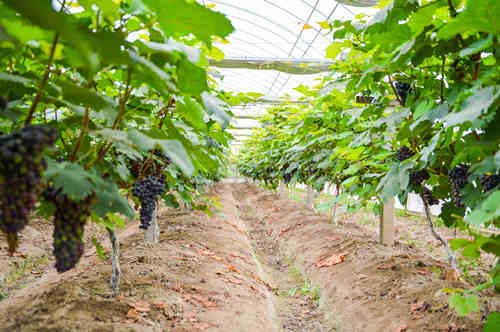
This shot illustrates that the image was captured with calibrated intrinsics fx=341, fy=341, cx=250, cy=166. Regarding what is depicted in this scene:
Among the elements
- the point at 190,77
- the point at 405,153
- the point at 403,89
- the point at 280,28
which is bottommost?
the point at 405,153

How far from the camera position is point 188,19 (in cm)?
92

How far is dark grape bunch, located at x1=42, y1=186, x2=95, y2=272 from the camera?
0.88m

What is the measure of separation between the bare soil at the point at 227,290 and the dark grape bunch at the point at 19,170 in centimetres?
153

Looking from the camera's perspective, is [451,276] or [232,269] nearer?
[451,276]

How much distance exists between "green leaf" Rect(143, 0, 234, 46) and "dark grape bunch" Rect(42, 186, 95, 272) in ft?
1.70

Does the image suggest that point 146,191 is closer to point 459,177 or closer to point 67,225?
point 67,225

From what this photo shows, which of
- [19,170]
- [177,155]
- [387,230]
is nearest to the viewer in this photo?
[19,170]

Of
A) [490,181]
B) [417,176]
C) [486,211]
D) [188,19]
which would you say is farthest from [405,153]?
[188,19]

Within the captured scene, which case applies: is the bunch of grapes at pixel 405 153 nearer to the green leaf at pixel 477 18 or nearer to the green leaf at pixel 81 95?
the green leaf at pixel 477 18

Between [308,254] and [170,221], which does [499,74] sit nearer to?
[308,254]

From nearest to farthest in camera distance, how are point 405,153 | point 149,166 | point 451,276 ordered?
point 149,166, point 405,153, point 451,276

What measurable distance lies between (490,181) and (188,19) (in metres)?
1.27

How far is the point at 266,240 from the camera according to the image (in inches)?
292

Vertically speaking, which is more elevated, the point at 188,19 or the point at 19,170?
the point at 188,19
